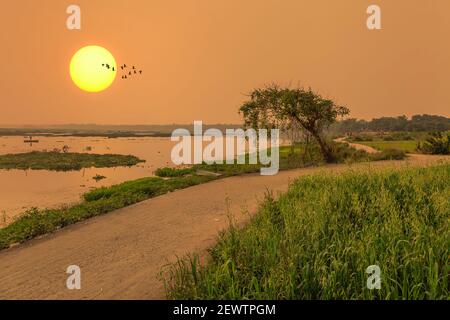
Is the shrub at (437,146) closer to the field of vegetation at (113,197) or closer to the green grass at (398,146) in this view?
the green grass at (398,146)

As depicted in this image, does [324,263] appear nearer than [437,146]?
Yes

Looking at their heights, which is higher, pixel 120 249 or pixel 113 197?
pixel 113 197

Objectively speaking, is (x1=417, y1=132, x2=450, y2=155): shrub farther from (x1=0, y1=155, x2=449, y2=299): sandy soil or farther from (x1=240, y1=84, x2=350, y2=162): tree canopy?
(x1=0, y1=155, x2=449, y2=299): sandy soil

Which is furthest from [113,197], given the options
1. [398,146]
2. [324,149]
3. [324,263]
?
[398,146]

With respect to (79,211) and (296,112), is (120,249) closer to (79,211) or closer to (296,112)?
(79,211)

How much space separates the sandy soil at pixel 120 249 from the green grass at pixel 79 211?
46 cm

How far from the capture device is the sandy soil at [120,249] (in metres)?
6.45

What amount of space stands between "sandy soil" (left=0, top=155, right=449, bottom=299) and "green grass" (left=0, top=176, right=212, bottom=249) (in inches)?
18.0

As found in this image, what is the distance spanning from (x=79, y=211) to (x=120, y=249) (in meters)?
4.56

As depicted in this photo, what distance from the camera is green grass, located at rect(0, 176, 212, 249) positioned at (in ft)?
33.7

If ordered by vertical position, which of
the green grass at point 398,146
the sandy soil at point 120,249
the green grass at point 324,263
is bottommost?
the sandy soil at point 120,249

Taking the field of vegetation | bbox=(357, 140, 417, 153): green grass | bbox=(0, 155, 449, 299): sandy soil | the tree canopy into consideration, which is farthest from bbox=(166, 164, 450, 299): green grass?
bbox=(357, 140, 417, 153): green grass

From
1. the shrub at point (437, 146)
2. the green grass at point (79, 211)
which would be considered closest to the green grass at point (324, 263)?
the green grass at point (79, 211)

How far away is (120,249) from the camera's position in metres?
8.45
